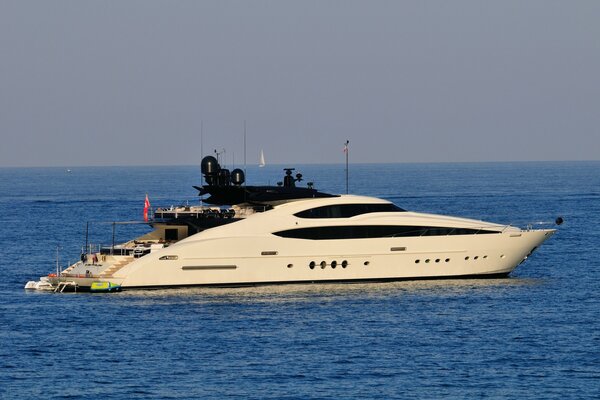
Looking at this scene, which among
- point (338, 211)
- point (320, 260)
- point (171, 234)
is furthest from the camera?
point (171, 234)

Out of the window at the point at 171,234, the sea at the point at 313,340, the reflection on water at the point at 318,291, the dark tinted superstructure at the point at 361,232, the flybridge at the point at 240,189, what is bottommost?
the sea at the point at 313,340

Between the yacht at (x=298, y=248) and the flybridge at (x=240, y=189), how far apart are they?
0.35 ft

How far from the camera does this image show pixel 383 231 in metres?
56.3

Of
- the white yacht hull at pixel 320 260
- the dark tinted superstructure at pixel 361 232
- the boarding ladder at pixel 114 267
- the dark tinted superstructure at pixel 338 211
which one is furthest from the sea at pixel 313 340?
the dark tinted superstructure at pixel 338 211

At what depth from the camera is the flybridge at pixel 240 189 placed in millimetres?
57531

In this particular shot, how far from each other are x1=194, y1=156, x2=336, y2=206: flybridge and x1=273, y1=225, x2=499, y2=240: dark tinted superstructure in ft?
7.24

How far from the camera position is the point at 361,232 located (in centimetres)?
5609

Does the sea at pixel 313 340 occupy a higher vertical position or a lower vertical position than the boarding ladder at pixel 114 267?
lower

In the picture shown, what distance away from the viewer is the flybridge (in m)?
57.5

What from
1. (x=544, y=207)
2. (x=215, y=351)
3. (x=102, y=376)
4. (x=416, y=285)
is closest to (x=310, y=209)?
(x=416, y=285)

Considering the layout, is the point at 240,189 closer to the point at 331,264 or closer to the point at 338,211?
the point at 338,211

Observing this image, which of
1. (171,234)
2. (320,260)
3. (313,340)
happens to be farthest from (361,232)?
(313,340)

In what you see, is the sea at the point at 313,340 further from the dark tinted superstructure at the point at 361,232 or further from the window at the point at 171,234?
the window at the point at 171,234

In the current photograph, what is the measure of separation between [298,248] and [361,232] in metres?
3.00
